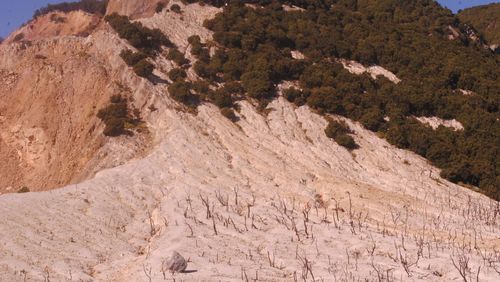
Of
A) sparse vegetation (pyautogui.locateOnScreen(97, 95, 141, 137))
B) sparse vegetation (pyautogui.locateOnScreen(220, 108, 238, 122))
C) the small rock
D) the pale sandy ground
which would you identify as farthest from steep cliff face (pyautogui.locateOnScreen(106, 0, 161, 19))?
the small rock

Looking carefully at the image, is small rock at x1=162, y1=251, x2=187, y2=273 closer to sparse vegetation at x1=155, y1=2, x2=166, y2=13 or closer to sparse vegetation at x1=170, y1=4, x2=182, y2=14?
sparse vegetation at x1=170, y1=4, x2=182, y2=14

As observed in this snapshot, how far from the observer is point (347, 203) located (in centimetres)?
2267

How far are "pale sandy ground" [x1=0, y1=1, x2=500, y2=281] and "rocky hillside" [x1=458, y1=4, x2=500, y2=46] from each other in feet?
181

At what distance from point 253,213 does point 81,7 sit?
141 feet

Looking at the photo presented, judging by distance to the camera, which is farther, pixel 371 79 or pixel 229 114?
pixel 371 79

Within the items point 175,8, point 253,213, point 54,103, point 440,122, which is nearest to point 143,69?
point 54,103

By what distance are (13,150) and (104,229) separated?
48.2ft

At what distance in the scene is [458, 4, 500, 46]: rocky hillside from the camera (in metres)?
78.6

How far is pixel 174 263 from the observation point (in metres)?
14.9

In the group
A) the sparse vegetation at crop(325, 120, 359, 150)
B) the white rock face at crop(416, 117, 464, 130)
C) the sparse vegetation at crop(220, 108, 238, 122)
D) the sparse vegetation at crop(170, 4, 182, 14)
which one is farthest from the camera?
the sparse vegetation at crop(170, 4, 182, 14)

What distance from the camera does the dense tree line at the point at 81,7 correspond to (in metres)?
56.6

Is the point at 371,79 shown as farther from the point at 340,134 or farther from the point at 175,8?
the point at 175,8

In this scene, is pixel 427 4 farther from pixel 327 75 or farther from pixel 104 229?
pixel 104 229

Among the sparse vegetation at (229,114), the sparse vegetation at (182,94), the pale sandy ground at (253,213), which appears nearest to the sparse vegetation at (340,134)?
the pale sandy ground at (253,213)
